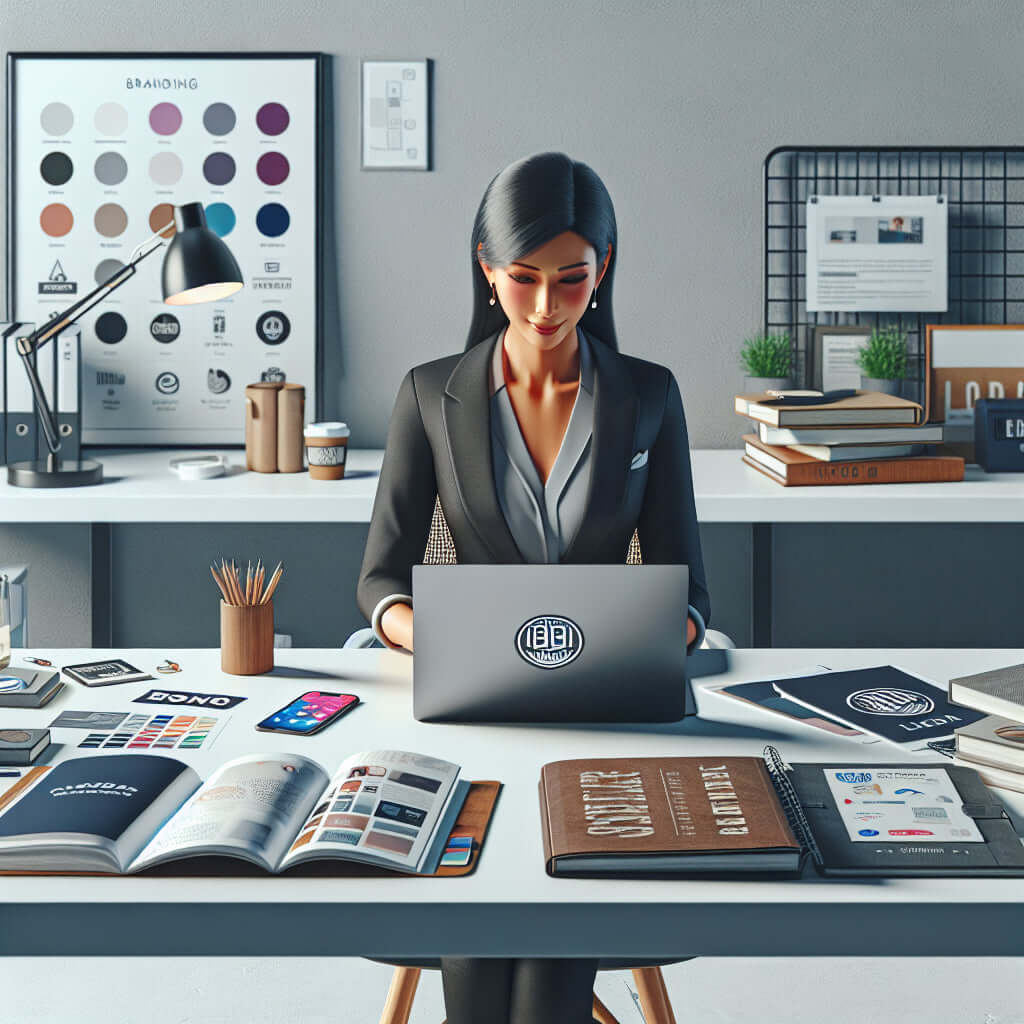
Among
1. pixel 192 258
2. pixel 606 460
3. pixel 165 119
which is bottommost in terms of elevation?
pixel 606 460

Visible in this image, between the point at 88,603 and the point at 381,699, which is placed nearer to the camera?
the point at 381,699

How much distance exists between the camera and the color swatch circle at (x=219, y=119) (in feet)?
9.09

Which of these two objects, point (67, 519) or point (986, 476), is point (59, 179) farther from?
point (986, 476)

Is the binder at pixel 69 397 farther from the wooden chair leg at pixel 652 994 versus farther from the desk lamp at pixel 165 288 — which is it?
the wooden chair leg at pixel 652 994

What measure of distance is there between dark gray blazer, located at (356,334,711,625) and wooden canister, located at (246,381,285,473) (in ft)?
2.90

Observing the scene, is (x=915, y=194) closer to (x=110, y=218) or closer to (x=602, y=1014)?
(x=110, y=218)

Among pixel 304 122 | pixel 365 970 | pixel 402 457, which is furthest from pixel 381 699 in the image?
pixel 304 122

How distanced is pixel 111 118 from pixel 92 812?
2257 millimetres

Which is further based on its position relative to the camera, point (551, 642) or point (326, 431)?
point (326, 431)

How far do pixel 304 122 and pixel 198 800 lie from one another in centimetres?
213

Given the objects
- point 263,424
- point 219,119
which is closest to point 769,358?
point 263,424

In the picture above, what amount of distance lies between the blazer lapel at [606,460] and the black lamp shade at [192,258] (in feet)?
2.85

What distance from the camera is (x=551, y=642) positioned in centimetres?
117

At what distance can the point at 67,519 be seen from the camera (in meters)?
2.30
